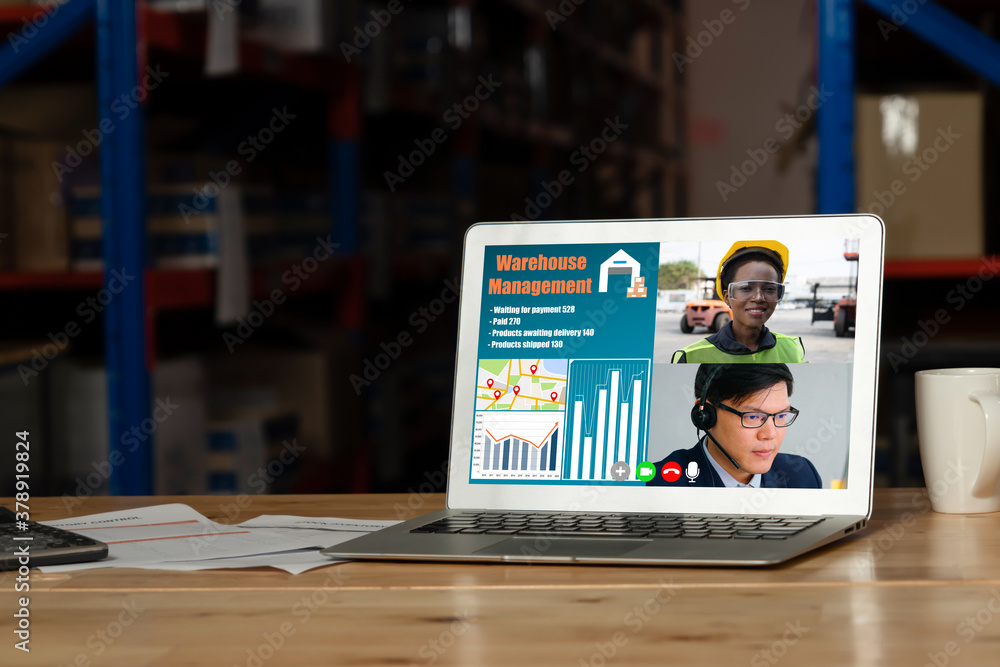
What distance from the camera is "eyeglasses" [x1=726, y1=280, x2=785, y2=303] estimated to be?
0.69m

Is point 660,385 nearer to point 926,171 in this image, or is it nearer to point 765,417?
point 765,417

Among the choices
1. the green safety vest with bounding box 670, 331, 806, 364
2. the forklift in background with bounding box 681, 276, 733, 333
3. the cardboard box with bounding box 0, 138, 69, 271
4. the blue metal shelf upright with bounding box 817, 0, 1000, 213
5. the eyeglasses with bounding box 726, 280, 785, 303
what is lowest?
the green safety vest with bounding box 670, 331, 806, 364

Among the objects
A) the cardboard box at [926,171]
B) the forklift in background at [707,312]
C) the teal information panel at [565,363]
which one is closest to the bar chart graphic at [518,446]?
the teal information panel at [565,363]

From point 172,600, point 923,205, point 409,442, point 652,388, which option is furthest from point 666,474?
point 409,442

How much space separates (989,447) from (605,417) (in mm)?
252

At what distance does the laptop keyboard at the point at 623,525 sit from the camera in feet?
2.01

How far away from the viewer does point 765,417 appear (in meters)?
0.67

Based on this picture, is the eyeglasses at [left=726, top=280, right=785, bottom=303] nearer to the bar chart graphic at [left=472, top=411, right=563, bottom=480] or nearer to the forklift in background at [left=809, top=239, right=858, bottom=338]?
the forklift in background at [left=809, top=239, right=858, bottom=338]

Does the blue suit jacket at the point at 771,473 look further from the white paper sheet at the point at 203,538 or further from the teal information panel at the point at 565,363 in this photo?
the white paper sheet at the point at 203,538

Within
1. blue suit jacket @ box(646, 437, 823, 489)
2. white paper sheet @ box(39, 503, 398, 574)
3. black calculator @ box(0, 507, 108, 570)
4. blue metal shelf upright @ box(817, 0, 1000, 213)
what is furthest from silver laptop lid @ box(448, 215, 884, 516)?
blue metal shelf upright @ box(817, 0, 1000, 213)

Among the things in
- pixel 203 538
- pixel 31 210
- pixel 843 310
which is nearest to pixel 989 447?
pixel 843 310

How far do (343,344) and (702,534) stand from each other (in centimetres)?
178

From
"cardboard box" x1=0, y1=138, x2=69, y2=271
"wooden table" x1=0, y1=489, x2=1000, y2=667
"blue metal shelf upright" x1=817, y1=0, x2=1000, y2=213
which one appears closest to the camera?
"wooden table" x1=0, y1=489, x2=1000, y2=667

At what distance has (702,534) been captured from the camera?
0.61 metres
